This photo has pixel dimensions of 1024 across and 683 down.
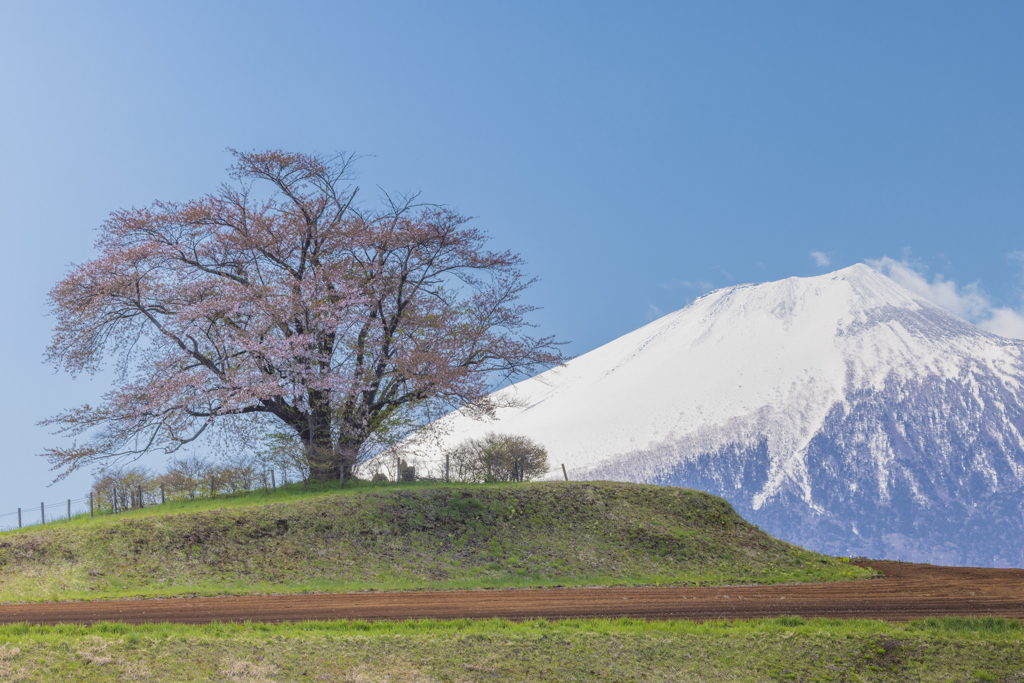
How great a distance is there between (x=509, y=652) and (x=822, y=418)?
157m

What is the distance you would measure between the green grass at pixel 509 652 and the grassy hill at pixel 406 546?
566 centimetres

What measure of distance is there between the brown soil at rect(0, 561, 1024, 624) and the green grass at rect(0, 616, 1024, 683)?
122cm

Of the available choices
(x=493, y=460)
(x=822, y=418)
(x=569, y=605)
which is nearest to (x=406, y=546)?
(x=569, y=605)

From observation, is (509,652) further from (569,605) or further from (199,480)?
(199,480)

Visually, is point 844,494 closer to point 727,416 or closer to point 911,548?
point 911,548

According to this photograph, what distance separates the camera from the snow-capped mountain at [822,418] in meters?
133

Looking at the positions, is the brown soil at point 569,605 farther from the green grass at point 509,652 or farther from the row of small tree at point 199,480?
the row of small tree at point 199,480

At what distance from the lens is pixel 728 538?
23156mm

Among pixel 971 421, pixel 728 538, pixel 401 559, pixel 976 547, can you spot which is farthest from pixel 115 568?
pixel 971 421

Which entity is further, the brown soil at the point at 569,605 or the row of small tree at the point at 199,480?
the row of small tree at the point at 199,480

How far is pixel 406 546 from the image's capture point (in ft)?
66.9

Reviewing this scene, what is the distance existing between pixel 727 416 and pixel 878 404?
3395cm

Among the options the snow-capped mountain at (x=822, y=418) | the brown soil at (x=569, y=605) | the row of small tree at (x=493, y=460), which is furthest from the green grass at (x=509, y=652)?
the snow-capped mountain at (x=822, y=418)

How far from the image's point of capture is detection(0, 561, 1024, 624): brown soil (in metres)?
13.4
